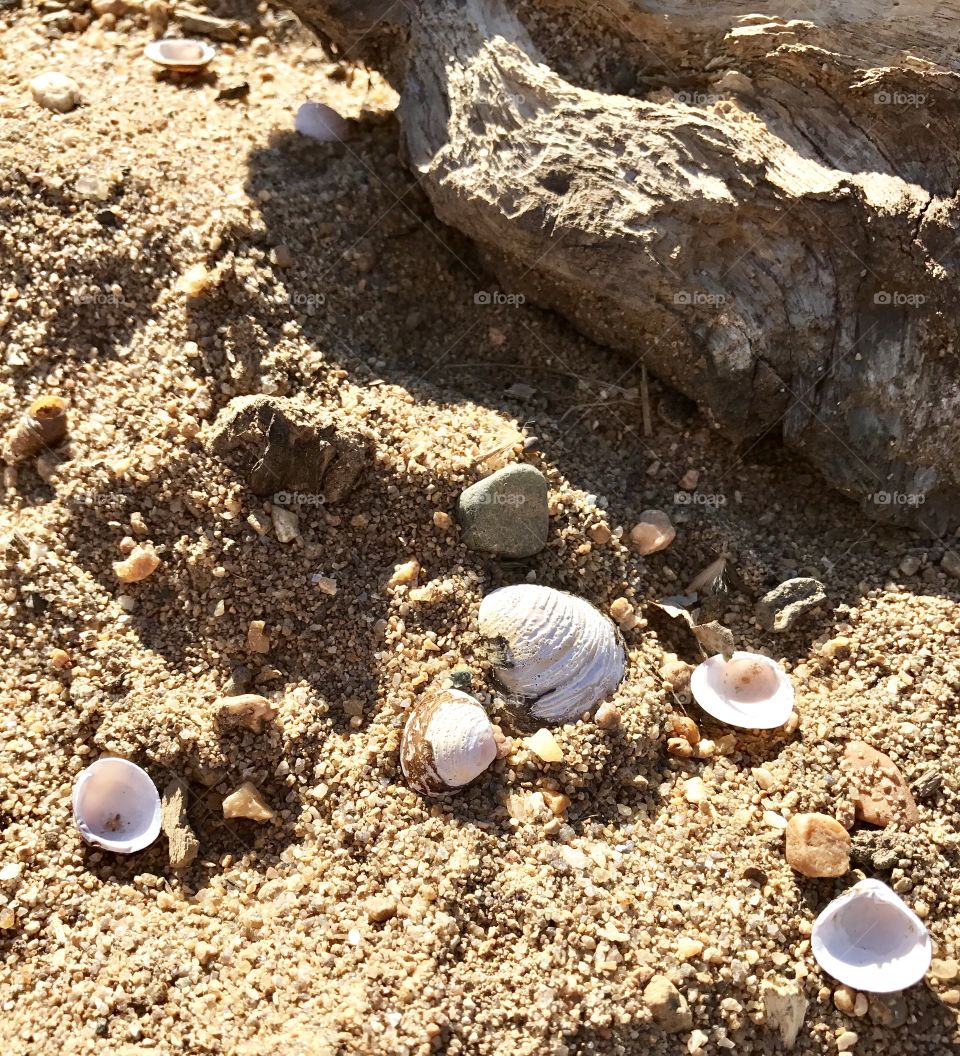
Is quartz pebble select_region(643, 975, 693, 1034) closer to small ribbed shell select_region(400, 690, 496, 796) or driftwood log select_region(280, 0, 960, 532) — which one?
small ribbed shell select_region(400, 690, 496, 796)

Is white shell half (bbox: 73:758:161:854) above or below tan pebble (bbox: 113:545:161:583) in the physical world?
below

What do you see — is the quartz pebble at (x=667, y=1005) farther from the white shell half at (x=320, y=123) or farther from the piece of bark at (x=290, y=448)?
the white shell half at (x=320, y=123)

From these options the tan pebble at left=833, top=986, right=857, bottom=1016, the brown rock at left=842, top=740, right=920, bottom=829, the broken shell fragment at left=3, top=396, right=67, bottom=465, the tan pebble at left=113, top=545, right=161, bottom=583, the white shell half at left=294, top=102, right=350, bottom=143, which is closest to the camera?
the tan pebble at left=833, top=986, right=857, bottom=1016

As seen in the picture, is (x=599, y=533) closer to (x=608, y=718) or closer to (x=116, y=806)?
(x=608, y=718)

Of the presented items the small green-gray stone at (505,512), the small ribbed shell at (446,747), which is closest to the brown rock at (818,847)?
the small ribbed shell at (446,747)

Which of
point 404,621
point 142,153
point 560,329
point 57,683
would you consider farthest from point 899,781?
point 142,153

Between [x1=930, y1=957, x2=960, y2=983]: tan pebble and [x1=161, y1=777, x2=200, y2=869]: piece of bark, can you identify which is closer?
[x1=930, y1=957, x2=960, y2=983]: tan pebble

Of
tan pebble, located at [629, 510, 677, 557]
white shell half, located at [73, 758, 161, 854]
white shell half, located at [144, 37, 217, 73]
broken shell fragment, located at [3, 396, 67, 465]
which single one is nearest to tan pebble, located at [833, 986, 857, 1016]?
tan pebble, located at [629, 510, 677, 557]
